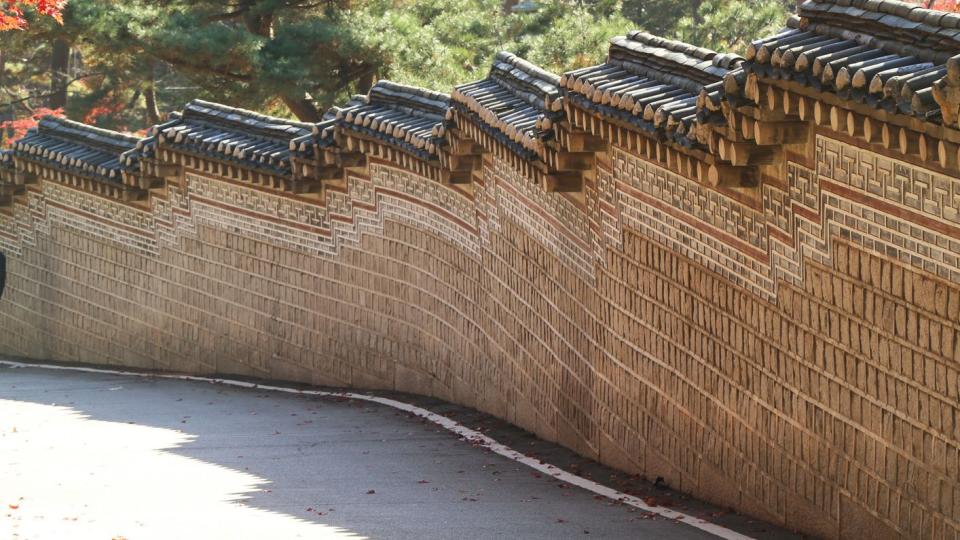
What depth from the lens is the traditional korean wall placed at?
7648 mm

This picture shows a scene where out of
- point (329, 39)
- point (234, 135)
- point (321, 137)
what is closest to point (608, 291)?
point (321, 137)

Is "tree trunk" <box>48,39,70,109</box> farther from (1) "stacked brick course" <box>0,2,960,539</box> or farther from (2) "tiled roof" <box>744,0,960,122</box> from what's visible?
(2) "tiled roof" <box>744,0,960,122</box>

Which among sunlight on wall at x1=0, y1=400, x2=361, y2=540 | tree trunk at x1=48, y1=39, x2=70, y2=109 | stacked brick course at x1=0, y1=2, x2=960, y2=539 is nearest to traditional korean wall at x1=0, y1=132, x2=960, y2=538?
stacked brick course at x1=0, y1=2, x2=960, y2=539

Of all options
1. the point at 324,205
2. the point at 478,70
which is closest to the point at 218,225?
the point at 324,205

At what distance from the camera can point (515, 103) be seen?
13.9 metres

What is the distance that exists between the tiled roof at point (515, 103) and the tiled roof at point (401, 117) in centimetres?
84

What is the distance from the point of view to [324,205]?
18234mm

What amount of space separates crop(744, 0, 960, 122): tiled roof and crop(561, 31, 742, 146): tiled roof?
108 cm

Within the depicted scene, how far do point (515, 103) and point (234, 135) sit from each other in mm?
6468

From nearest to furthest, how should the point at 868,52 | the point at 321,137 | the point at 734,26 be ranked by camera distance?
1. the point at 868,52
2. the point at 321,137
3. the point at 734,26

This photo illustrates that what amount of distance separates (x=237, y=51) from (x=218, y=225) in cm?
422

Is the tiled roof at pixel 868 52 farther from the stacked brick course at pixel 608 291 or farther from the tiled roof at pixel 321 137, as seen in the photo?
the tiled roof at pixel 321 137

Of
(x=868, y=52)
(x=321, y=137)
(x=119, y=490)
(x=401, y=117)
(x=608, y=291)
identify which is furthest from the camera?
(x=321, y=137)

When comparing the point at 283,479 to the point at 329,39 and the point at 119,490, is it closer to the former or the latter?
the point at 119,490
